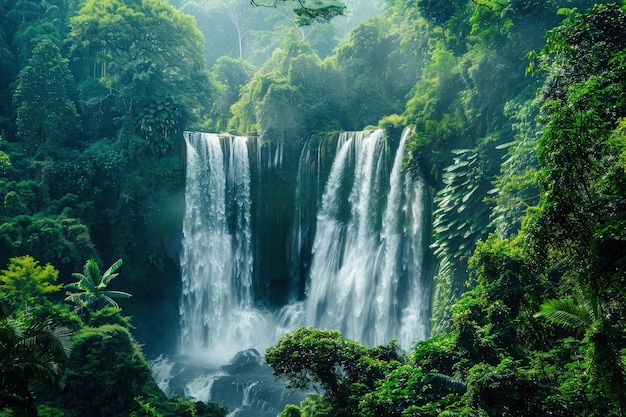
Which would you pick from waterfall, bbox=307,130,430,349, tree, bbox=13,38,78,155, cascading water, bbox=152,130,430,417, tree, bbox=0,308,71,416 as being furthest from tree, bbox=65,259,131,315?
tree, bbox=0,308,71,416

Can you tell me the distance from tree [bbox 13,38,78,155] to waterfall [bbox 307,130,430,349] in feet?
45.1

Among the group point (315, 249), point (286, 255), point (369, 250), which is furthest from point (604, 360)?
point (286, 255)

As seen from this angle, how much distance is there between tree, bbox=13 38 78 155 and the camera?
85.5 ft

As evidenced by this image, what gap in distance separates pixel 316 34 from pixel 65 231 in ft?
101

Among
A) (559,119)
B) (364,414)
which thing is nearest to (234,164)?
(364,414)

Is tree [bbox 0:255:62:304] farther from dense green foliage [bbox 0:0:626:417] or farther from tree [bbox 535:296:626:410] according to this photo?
tree [bbox 535:296:626:410]

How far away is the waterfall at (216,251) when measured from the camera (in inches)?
1087

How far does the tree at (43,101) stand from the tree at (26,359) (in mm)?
19401

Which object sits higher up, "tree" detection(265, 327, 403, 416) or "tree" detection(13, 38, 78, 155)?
"tree" detection(13, 38, 78, 155)

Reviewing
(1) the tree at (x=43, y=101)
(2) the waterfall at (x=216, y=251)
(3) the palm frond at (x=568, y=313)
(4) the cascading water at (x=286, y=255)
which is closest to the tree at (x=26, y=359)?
(3) the palm frond at (x=568, y=313)

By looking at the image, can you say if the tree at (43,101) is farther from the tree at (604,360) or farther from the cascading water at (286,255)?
the tree at (604,360)

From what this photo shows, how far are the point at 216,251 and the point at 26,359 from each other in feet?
65.5

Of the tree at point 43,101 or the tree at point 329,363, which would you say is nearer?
the tree at point 329,363

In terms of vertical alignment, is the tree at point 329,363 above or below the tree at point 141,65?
below
